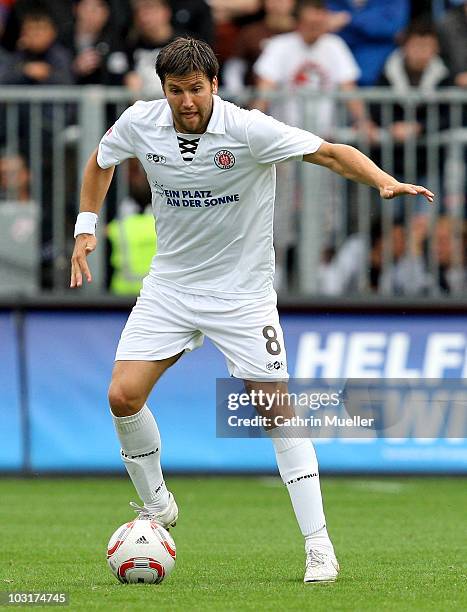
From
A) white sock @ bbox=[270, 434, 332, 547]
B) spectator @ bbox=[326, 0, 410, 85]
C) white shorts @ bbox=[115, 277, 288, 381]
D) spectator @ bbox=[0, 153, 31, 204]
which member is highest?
spectator @ bbox=[326, 0, 410, 85]

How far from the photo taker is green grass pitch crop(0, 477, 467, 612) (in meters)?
6.79

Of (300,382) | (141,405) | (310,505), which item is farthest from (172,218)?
(300,382)

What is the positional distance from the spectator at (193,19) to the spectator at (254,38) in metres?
0.39

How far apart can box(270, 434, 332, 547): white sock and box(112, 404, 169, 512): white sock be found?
0.72 meters

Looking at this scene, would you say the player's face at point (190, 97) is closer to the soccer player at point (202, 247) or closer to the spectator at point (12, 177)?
the soccer player at point (202, 247)

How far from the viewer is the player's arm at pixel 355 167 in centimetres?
699

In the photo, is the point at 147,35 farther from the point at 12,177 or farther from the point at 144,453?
the point at 144,453

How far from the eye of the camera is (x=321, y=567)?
729 cm

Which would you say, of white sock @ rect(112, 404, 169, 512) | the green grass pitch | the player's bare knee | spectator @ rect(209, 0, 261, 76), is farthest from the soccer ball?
spectator @ rect(209, 0, 261, 76)

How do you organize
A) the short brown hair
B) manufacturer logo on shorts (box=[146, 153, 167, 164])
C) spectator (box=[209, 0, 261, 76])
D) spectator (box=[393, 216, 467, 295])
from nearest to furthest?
the short brown hair
manufacturer logo on shorts (box=[146, 153, 167, 164])
spectator (box=[393, 216, 467, 295])
spectator (box=[209, 0, 261, 76])

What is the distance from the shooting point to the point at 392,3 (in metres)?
15.4

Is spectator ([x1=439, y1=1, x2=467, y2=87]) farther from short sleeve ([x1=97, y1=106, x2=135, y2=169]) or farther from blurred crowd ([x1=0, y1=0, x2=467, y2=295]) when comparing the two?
short sleeve ([x1=97, y1=106, x2=135, y2=169])

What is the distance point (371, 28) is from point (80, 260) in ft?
28.0

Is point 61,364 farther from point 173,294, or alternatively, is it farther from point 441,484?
point 173,294
